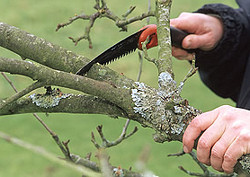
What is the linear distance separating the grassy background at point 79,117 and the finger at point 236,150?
1686 mm

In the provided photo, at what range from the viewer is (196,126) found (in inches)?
34.2

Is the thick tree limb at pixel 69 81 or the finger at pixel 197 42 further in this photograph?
the finger at pixel 197 42

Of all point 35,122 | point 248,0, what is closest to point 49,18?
point 35,122

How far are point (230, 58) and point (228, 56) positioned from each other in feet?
0.08

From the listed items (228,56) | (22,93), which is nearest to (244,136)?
(22,93)

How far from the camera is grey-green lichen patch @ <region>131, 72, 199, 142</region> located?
0.85 meters

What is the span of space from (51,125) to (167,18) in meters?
2.55

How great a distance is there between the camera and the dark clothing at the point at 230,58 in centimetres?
163

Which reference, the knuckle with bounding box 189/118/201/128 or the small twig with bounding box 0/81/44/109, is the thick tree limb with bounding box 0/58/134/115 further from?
the knuckle with bounding box 189/118/201/128

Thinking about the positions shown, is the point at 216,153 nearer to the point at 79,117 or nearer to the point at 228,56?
the point at 228,56

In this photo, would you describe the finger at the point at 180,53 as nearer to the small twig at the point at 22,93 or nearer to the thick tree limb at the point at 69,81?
the thick tree limb at the point at 69,81

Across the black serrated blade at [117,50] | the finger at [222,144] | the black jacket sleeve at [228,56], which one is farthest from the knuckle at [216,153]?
the black jacket sleeve at [228,56]

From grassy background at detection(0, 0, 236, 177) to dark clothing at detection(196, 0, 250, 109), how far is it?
110cm

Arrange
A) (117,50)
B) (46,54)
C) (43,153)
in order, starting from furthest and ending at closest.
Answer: (117,50) → (46,54) → (43,153)
